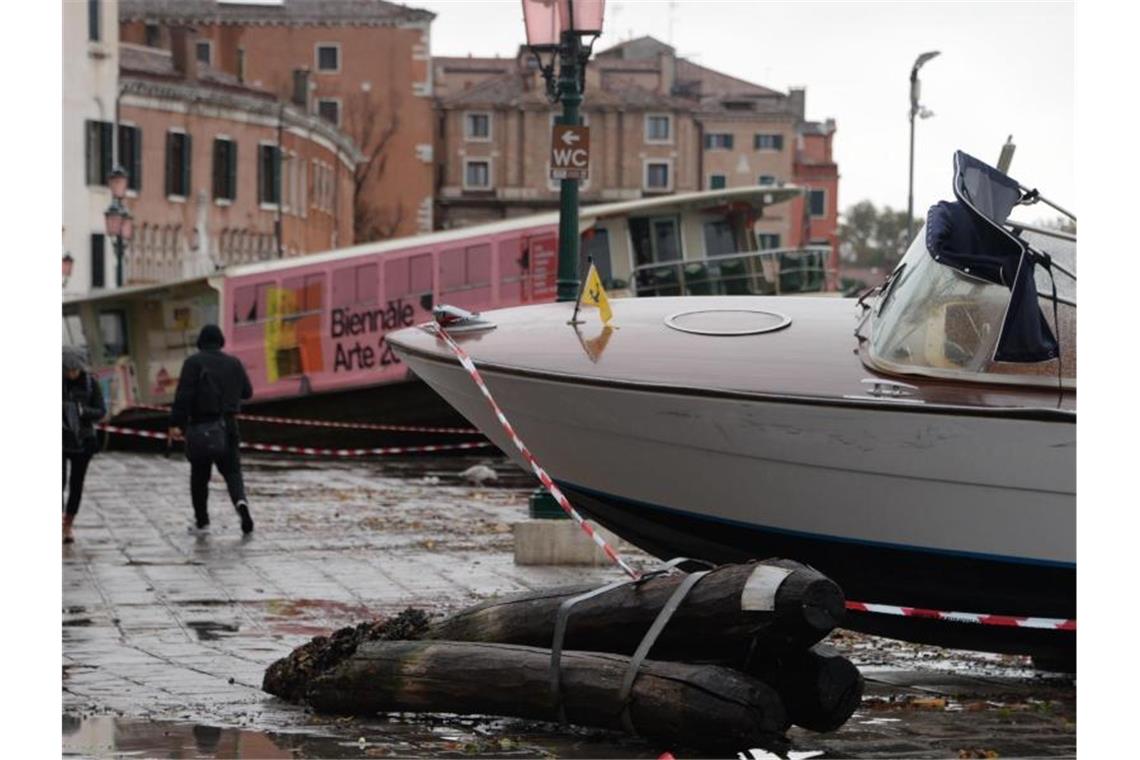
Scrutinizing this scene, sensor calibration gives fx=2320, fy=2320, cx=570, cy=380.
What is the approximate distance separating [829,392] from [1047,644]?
148cm

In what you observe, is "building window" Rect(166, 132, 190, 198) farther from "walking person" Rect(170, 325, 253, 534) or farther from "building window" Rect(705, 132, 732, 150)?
"walking person" Rect(170, 325, 253, 534)

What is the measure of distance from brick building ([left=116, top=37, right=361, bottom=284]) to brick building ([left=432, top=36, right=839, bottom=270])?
80.0 ft

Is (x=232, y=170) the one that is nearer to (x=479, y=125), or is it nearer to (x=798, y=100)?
(x=479, y=125)

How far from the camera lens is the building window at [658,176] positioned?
100750mm

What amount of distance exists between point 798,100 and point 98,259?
190 ft

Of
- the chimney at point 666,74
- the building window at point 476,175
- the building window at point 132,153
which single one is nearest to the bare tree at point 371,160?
the building window at point 476,175

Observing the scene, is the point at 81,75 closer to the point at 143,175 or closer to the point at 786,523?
the point at 143,175

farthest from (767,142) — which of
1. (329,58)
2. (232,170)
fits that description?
(232,170)

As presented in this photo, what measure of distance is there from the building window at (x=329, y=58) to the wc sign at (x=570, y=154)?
69.6m

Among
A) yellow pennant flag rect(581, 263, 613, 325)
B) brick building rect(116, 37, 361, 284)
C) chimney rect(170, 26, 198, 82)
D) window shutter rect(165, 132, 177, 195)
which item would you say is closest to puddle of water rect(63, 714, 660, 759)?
yellow pennant flag rect(581, 263, 613, 325)

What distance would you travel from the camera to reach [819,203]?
352 feet

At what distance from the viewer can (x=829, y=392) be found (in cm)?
955

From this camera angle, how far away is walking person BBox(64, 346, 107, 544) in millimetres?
16203
